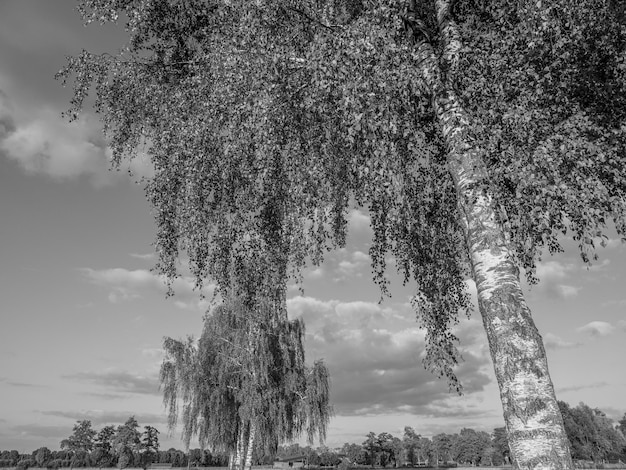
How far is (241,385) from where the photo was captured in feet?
94.7

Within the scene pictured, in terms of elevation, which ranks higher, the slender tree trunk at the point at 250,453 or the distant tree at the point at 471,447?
the slender tree trunk at the point at 250,453

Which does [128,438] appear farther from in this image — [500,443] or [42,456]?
[500,443]

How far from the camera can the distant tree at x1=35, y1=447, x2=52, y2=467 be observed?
5844 inches

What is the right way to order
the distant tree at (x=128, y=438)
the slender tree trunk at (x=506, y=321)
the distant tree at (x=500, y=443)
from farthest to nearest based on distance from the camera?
1. the distant tree at (x=500, y=443)
2. the distant tree at (x=128, y=438)
3. the slender tree trunk at (x=506, y=321)

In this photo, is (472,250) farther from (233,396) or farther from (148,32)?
(233,396)

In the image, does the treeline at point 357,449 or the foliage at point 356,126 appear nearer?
the foliage at point 356,126

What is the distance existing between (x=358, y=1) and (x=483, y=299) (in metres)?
6.97

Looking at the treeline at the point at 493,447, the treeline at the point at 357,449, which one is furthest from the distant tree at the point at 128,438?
the treeline at the point at 493,447

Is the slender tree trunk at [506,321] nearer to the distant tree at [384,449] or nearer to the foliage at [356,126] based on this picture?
the foliage at [356,126]

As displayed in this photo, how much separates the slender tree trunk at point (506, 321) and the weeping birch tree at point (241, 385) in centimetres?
2217

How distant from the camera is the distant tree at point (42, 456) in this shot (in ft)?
487

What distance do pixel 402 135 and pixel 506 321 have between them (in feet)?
10.1

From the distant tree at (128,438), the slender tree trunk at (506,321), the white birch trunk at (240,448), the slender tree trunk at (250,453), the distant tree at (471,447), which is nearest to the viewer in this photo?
the slender tree trunk at (506,321)

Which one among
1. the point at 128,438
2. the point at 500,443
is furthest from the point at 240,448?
the point at 500,443
